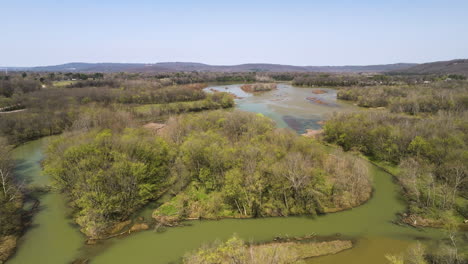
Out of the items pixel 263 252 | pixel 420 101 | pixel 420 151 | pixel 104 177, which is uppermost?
pixel 420 101

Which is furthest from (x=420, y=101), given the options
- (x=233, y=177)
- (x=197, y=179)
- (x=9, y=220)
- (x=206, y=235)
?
(x=9, y=220)

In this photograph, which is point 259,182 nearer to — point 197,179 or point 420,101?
point 197,179

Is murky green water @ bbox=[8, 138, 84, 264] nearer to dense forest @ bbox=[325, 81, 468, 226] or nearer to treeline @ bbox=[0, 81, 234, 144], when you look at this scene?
dense forest @ bbox=[325, 81, 468, 226]

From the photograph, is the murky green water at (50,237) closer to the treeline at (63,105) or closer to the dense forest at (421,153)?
the dense forest at (421,153)

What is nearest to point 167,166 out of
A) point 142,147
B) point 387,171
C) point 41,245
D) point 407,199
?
point 142,147

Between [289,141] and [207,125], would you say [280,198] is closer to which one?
[289,141]

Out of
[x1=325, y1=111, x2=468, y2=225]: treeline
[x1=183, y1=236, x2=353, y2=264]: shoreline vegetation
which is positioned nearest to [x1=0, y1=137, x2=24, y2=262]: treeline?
[x1=183, y1=236, x2=353, y2=264]: shoreline vegetation
